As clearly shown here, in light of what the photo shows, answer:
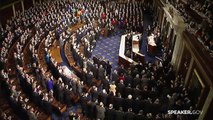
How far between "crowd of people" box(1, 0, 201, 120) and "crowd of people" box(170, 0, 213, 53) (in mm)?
2562

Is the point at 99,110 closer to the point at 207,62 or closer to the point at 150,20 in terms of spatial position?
the point at 207,62

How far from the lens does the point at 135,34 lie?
18.6 meters

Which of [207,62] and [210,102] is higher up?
[207,62]

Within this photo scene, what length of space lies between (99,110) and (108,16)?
13052mm

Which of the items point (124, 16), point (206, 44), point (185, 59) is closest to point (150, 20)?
point (124, 16)

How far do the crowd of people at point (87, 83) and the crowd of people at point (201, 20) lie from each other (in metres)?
2.56

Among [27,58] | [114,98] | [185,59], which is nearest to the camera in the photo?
[114,98]

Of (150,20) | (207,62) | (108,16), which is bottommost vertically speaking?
(150,20)

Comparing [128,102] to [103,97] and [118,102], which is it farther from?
[103,97]

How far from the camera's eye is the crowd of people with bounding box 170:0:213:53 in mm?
9678

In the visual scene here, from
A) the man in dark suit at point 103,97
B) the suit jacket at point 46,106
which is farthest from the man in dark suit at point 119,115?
the suit jacket at point 46,106

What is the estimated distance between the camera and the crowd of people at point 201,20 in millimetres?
9678

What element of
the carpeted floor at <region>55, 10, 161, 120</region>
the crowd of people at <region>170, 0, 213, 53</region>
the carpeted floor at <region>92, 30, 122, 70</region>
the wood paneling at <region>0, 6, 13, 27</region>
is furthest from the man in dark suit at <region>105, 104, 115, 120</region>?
the wood paneling at <region>0, 6, 13, 27</region>

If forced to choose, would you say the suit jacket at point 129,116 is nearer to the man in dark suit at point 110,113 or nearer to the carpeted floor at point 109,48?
the man in dark suit at point 110,113
